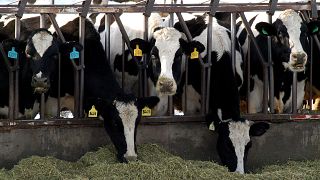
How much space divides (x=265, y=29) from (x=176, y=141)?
1.94 metres

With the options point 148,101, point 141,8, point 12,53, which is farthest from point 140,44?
point 12,53

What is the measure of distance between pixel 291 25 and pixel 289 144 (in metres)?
1.64

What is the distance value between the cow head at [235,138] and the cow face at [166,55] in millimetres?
799

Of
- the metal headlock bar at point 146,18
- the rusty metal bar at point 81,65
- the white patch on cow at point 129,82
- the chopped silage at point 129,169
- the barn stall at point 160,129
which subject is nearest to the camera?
the chopped silage at point 129,169

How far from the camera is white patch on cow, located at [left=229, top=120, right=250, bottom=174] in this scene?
9102 millimetres

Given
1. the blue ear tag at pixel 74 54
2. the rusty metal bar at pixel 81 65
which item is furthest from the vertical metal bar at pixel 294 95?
the blue ear tag at pixel 74 54

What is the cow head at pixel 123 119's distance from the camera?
28.8ft

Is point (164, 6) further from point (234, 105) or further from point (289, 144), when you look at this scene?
point (289, 144)

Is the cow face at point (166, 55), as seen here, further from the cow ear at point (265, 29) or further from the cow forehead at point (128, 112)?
the cow ear at point (265, 29)

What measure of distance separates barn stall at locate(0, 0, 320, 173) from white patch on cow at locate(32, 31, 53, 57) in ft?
0.66

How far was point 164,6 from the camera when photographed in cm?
952

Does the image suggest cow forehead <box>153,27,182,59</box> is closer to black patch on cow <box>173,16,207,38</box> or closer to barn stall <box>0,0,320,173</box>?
barn stall <box>0,0,320,173</box>

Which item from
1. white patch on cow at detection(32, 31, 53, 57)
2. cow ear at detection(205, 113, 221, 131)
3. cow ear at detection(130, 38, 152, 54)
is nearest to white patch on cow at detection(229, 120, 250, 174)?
cow ear at detection(205, 113, 221, 131)

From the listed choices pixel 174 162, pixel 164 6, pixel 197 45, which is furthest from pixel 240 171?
pixel 164 6
